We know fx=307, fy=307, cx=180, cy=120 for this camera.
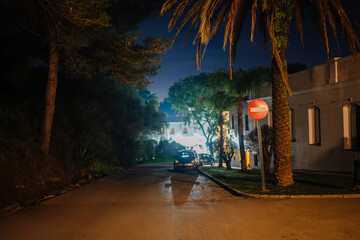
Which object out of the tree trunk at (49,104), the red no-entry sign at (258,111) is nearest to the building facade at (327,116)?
the red no-entry sign at (258,111)

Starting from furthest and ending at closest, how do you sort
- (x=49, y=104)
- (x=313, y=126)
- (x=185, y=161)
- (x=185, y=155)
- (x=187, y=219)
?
1. (x=185, y=155)
2. (x=185, y=161)
3. (x=313, y=126)
4. (x=49, y=104)
5. (x=187, y=219)

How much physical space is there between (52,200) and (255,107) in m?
7.95

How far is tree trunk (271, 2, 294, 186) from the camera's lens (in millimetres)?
11773

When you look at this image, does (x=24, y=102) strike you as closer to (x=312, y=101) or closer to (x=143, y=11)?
(x=143, y=11)

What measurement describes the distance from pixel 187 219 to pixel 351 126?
13.4m

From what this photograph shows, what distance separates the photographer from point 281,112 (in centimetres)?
1197

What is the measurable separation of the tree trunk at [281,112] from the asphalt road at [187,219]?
8.44 feet

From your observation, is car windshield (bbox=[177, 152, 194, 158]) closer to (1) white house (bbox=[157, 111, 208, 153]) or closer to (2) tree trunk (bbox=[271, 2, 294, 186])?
(2) tree trunk (bbox=[271, 2, 294, 186])

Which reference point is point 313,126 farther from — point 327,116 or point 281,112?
point 281,112

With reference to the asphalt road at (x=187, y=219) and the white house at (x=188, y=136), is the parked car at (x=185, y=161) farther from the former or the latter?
the white house at (x=188, y=136)

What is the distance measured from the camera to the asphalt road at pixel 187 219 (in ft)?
20.2

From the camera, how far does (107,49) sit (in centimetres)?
1686

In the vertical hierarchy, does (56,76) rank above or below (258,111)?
above

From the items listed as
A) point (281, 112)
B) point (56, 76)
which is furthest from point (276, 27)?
point (56, 76)
